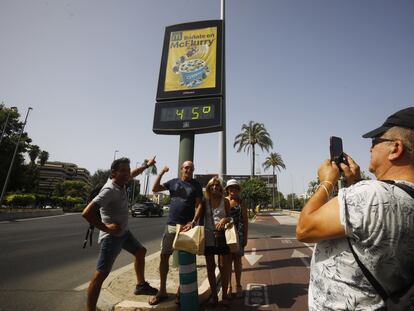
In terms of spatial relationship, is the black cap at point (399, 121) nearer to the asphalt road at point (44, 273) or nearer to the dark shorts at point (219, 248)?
the dark shorts at point (219, 248)

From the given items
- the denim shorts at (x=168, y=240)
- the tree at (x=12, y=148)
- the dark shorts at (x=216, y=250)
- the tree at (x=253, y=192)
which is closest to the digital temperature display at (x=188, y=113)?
the denim shorts at (x=168, y=240)

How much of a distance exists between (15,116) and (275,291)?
37868 millimetres

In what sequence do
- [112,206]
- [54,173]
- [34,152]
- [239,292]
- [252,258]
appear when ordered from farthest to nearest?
[54,173] → [34,152] → [252,258] → [239,292] → [112,206]

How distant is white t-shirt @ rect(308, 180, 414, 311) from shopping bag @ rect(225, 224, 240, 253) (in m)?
2.33

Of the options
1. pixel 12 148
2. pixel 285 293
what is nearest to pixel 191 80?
pixel 285 293

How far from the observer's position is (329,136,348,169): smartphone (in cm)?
174

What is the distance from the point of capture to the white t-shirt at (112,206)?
334 centimetres

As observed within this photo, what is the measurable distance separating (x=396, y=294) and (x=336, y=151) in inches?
35.2

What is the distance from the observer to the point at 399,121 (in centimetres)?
143

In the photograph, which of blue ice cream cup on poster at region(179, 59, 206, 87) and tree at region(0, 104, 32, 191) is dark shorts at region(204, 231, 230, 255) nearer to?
blue ice cream cup on poster at region(179, 59, 206, 87)

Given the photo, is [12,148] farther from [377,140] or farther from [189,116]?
[377,140]

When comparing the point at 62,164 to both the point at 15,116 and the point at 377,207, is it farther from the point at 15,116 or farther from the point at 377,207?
the point at 377,207

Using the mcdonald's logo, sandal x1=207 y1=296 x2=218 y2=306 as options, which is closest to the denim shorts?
sandal x1=207 y1=296 x2=218 y2=306

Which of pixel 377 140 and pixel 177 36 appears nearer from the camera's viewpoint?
pixel 377 140
